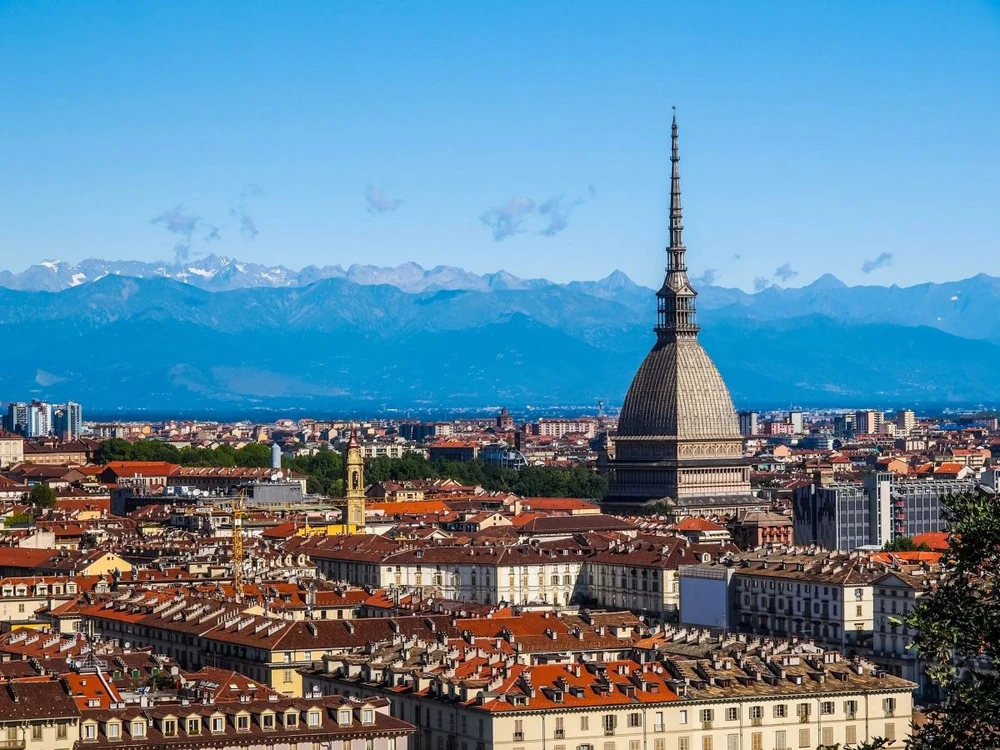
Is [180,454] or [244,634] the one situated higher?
[180,454]

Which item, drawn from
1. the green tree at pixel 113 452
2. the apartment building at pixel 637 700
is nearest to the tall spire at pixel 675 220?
the green tree at pixel 113 452

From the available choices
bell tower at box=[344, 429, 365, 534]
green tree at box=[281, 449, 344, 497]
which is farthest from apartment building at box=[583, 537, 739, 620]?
green tree at box=[281, 449, 344, 497]

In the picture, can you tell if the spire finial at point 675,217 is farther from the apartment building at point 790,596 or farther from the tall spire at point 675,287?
the apartment building at point 790,596

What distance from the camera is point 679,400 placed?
5797 inches

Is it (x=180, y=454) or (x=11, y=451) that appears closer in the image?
(x=180, y=454)

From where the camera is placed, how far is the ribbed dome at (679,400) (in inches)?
5763

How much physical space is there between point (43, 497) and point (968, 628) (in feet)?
362

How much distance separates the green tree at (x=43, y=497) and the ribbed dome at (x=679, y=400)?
33465mm

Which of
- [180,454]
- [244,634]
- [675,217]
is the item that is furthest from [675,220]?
[244,634]

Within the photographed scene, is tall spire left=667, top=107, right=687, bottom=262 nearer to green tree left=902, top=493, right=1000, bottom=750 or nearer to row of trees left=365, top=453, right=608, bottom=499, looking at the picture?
row of trees left=365, top=453, right=608, bottom=499

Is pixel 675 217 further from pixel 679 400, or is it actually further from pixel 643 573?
pixel 643 573

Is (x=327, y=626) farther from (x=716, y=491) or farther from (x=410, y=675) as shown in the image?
(x=716, y=491)

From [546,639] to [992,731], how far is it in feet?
110

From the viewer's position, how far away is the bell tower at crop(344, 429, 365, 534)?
377ft
